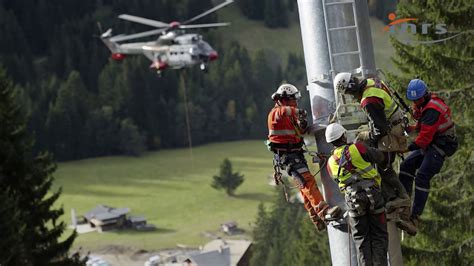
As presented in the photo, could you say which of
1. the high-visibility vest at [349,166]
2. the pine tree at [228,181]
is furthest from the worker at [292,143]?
the pine tree at [228,181]

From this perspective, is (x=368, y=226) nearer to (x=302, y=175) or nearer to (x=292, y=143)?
(x=302, y=175)

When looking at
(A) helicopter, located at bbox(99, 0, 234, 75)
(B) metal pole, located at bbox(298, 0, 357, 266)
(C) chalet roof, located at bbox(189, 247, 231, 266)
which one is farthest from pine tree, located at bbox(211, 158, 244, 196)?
(B) metal pole, located at bbox(298, 0, 357, 266)

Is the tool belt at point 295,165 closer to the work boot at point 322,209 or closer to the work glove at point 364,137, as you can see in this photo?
the work boot at point 322,209

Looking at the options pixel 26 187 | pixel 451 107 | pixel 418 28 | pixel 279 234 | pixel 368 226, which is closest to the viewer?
pixel 368 226

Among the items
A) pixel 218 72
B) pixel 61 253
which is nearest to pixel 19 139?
pixel 61 253

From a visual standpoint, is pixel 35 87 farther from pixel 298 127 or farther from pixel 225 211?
pixel 298 127

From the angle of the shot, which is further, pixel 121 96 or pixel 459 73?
pixel 121 96

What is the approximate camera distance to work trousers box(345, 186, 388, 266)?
436 inches

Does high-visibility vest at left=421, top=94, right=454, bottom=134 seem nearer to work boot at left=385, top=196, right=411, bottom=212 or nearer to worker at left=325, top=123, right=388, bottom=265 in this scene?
work boot at left=385, top=196, right=411, bottom=212

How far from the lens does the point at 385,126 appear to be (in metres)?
11.2

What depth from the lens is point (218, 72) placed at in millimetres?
193375

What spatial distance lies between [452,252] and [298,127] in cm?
1648

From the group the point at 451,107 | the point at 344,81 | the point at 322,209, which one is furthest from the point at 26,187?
the point at 344,81

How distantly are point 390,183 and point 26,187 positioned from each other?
30.1m
